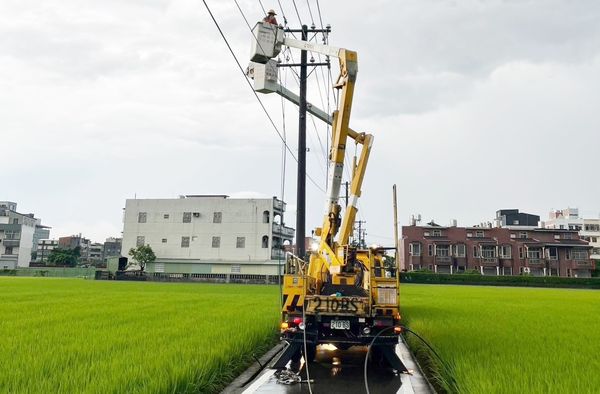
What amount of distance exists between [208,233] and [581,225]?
71.0 m

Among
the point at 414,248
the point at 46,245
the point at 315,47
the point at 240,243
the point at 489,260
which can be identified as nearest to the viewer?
the point at 315,47

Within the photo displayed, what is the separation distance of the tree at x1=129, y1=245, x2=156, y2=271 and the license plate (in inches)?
2228

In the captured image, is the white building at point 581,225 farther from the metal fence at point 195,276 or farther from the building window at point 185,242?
the building window at point 185,242

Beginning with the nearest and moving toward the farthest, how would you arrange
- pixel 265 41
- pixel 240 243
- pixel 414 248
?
pixel 265 41 → pixel 240 243 → pixel 414 248

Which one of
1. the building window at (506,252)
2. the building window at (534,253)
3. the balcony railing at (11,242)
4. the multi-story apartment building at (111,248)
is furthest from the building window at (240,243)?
the multi-story apartment building at (111,248)

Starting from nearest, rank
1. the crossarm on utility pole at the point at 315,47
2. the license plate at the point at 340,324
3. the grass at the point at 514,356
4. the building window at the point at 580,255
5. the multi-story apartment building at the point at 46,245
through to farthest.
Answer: the grass at the point at 514,356 < the license plate at the point at 340,324 < the crossarm on utility pole at the point at 315,47 < the building window at the point at 580,255 < the multi-story apartment building at the point at 46,245

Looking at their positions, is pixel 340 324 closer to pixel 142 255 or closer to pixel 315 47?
pixel 315 47

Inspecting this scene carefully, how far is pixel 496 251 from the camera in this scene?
64625 mm

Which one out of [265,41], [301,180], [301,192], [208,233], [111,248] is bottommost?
[301,192]

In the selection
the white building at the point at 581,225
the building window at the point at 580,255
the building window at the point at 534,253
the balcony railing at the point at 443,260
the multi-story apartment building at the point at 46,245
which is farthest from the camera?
the multi-story apartment building at the point at 46,245

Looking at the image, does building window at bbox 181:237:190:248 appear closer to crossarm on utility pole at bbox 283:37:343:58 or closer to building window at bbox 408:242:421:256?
building window at bbox 408:242:421:256

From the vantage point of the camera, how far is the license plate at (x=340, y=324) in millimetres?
7773

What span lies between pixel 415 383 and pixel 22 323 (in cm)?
909

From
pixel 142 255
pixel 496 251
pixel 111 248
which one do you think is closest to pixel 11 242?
pixel 142 255
